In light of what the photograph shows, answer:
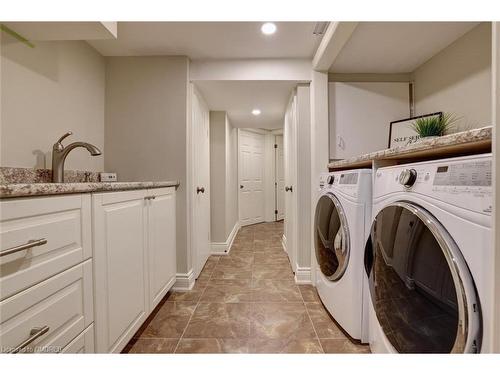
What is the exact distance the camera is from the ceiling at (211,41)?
5.09 ft

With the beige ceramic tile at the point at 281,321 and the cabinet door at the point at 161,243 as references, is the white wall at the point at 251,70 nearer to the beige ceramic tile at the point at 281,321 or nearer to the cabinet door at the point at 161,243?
the cabinet door at the point at 161,243

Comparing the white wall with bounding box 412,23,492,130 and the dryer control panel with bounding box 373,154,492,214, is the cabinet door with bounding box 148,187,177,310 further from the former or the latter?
the white wall with bounding box 412,23,492,130

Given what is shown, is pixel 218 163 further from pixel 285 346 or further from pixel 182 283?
pixel 285 346

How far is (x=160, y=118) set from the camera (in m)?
1.89

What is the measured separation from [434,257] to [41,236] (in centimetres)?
119

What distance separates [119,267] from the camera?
3.44ft

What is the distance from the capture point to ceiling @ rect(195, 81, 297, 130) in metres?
2.04

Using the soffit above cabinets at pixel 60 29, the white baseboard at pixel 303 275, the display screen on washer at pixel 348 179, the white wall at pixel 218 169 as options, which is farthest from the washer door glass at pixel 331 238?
the soffit above cabinets at pixel 60 29

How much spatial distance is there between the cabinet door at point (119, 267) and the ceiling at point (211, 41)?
3.97ft

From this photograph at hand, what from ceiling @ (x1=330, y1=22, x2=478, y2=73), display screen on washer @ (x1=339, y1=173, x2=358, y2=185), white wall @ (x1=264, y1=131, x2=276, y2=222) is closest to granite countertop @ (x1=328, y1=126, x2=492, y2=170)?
display screen on washer @ (x1=339, y1=173, x2=358, y2=185)

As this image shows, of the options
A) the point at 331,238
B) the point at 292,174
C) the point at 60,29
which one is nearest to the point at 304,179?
the point at 292,174

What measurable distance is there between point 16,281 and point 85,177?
1.26 m

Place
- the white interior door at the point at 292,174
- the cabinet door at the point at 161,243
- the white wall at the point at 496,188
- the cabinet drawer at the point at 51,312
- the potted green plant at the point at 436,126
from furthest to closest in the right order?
the white interior door at the point at 292,174 < the potted green plant at the point at 436,126 < the cabinet door at the point at 161,243 < the cabinet drawer at the point at 51,312 < the white wall at the point at 496,188

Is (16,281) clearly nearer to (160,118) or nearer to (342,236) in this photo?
(342,236)
